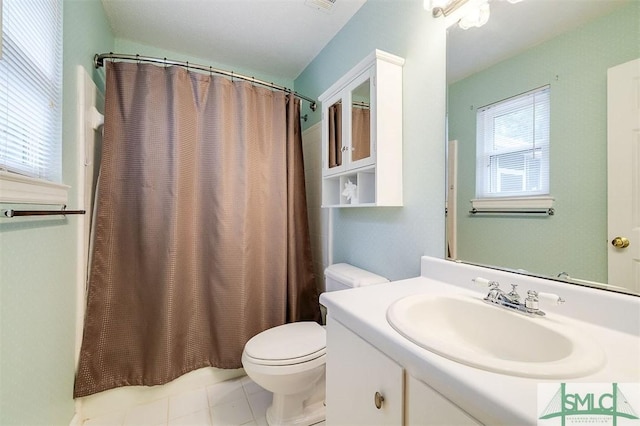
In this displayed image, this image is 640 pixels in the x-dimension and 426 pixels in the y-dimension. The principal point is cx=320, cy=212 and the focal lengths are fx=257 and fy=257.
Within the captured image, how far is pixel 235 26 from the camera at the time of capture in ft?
5.58

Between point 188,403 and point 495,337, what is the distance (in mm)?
1632

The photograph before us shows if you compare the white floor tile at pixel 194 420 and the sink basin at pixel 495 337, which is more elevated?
the sink basin at pixel 495 337

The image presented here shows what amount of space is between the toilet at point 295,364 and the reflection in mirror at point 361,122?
2.18 ft

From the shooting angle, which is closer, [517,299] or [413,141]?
[517,299]

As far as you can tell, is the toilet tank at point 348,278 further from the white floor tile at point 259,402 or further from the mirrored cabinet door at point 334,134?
the white floor tile at point 259,402

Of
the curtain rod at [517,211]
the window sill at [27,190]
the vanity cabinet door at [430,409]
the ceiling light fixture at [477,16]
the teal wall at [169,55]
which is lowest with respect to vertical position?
the vanity cabinet door at [430,409]

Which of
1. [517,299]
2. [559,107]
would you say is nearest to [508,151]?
[559,107]

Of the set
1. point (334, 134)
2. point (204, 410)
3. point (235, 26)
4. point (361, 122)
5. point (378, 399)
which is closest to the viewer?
point (378, 399)

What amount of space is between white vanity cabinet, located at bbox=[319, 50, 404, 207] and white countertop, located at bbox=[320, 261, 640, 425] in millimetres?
619

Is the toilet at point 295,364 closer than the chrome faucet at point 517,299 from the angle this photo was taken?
No

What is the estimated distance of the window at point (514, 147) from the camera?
812 mm

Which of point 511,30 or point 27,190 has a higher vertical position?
point 511,30

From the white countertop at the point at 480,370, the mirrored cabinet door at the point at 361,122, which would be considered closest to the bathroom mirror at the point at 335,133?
the mirrored cabinet door at the point at 361,122

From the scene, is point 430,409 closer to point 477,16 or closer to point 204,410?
point 477,16
